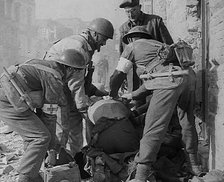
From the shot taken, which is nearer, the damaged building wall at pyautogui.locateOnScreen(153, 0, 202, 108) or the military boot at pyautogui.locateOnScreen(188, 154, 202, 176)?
the military boot at pyautogui.locateOnScreen(188, 154, 202, 176)

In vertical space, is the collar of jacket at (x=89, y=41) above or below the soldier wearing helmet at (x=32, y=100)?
above

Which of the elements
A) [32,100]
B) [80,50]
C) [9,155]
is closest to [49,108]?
[32,100]

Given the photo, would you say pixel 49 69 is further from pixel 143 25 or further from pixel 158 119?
pixel 143 25

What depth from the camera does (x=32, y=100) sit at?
3609mm

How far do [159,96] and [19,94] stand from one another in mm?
1547

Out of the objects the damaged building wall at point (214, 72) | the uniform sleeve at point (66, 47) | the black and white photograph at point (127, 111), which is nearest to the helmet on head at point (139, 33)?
the black and white photograph at point (127, 111)

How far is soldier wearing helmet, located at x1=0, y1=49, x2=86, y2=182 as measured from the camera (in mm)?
3510

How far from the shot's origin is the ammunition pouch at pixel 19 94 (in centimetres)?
354

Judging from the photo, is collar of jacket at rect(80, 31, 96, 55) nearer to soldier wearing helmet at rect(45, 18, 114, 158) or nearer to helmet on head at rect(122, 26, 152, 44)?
soldier wearing helmet at rect(45, 18, 114, 158)

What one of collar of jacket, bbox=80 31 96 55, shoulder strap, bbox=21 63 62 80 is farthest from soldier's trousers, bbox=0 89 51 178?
collar of jacket, bbox=80 31 96 55

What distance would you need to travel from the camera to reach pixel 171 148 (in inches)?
167

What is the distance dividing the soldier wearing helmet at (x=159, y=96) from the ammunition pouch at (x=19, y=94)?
118 cm

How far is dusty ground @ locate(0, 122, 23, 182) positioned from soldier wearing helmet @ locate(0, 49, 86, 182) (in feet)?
3.05

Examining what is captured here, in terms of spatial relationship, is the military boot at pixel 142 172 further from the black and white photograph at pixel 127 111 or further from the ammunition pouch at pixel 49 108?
the ammunition pouch at pixel 49 108
